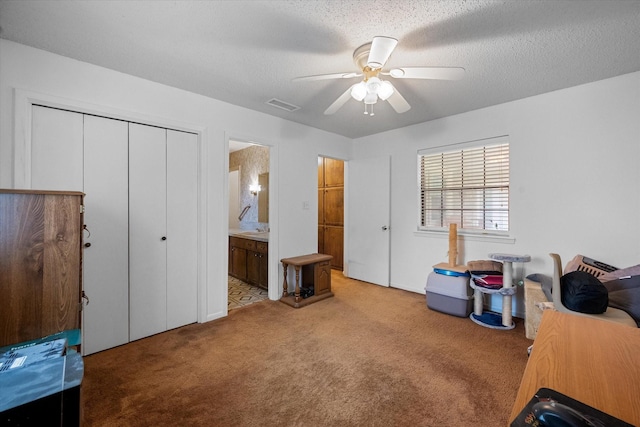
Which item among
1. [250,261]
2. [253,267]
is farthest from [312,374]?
[250,261]

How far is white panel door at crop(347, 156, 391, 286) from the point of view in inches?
175

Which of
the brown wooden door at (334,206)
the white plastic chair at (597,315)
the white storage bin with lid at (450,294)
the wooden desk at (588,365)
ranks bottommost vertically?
the white storage bin with lid at (450,294)

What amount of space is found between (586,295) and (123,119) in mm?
4001

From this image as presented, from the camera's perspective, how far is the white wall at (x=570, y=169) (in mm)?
2609

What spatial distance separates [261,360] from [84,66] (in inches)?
114

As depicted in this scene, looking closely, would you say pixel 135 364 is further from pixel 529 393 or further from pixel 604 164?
pixel 604 164

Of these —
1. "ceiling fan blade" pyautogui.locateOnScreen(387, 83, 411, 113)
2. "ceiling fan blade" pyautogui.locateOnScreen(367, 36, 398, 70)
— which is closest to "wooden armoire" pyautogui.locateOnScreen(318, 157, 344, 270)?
"ceiling fan blade" pyautogui.locateOnScreen(387, 83, 411, 113)

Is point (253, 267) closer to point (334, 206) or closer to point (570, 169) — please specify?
point (334, 206)

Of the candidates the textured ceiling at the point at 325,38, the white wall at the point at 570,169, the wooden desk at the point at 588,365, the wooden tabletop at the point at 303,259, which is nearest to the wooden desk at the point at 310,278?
the wooden tabletop at the point at 303,259

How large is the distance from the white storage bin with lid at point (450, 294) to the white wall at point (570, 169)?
539 mm

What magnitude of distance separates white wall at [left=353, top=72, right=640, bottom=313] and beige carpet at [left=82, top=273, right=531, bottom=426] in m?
1.03

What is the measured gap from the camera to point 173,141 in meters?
2.91

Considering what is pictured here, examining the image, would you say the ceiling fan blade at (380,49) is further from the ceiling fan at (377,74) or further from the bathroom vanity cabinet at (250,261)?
the bathroom vanity cabinet at (250,261)

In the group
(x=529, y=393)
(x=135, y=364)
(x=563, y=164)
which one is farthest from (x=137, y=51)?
(x=563, y=164)
